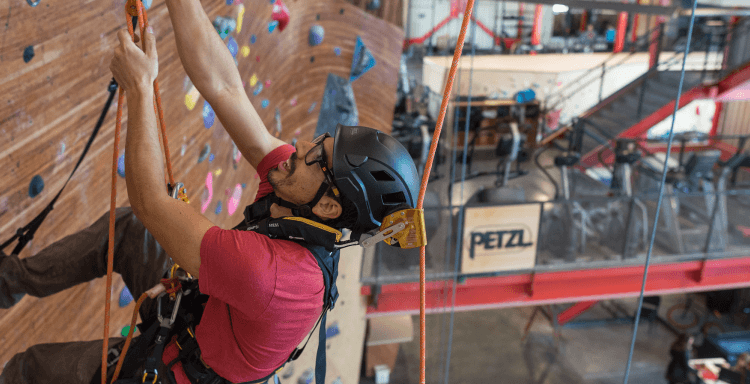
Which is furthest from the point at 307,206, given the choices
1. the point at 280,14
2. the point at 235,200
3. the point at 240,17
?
the point at 280,14

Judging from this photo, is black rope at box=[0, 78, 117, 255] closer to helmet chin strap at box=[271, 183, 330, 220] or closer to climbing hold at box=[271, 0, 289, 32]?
helmet chin strap at box=[271, 183, 330, 220]

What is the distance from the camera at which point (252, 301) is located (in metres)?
1.08

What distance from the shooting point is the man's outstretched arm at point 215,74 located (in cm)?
130

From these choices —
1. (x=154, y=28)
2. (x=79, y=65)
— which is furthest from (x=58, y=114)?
(x=154, y=28)

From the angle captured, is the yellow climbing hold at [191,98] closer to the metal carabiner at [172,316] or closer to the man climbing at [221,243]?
the man climbing at [221,243]

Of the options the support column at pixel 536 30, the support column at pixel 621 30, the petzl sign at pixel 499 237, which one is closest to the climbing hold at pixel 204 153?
the petzl sign at pixel 499 237

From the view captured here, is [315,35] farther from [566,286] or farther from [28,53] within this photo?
[566,286]

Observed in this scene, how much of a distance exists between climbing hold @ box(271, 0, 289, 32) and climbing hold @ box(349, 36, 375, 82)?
0.70 m

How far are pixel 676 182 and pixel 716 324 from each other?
321cm

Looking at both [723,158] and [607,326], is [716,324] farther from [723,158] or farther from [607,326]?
[723,158]

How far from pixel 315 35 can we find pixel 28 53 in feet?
7.22

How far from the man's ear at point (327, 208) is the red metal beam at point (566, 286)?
364 centimetres

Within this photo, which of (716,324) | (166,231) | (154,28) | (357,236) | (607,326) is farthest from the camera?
(607,326)

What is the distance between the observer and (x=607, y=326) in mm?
8625
